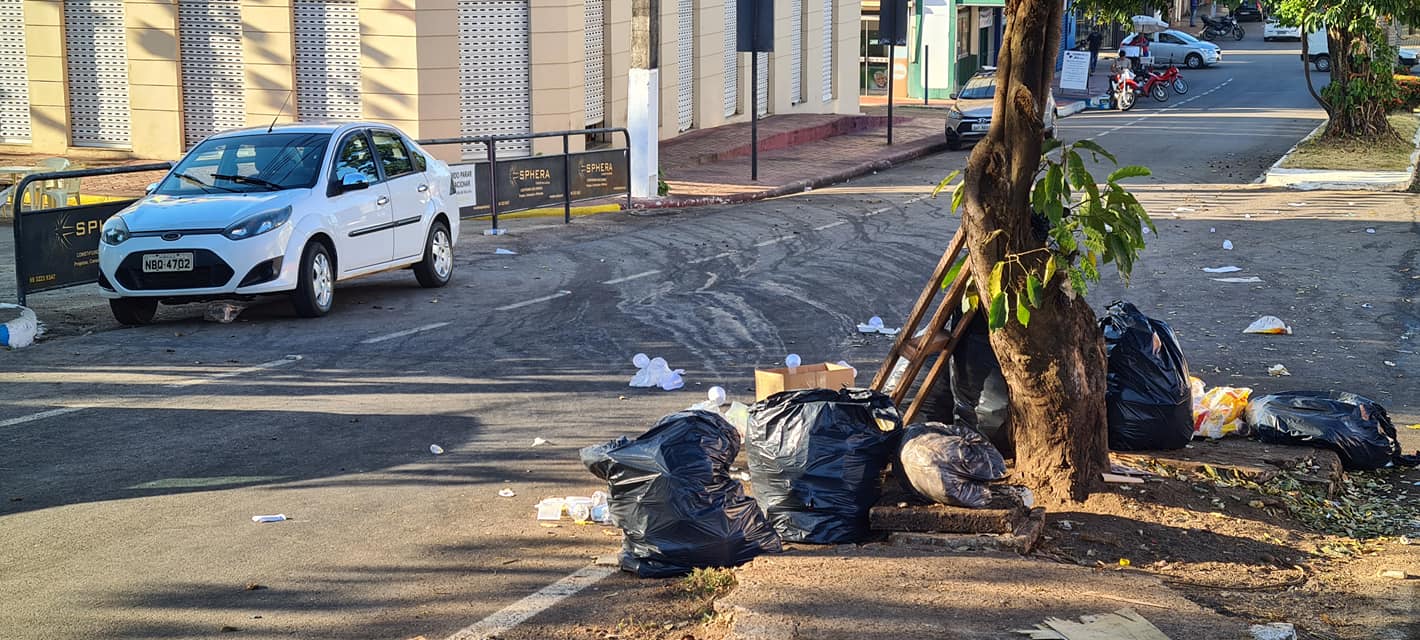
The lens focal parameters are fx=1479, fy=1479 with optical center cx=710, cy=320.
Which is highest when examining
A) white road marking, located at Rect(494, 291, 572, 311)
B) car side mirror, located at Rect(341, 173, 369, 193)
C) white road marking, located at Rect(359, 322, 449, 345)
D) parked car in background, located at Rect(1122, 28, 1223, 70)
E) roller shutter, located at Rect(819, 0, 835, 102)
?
parked car in background, located at Rect(1122, 28, 1223, 70)

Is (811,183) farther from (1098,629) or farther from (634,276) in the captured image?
(1098,629)

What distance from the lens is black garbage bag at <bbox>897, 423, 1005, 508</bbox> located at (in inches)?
257

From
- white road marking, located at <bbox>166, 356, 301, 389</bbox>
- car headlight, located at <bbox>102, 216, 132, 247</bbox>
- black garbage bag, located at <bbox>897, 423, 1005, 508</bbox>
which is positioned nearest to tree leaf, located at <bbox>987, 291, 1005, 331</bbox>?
black garbage bag, located at <bbox>897, 423, 1005, 508</bbox>

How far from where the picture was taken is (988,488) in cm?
670

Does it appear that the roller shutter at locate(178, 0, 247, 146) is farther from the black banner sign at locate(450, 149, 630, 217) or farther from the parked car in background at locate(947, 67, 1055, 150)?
the parked car in background at locate(947, 67, 1055, 150)

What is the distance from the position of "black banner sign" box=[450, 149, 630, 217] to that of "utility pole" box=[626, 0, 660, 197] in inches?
40.8

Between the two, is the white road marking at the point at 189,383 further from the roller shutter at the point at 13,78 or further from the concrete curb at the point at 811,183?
the roller shutter at the point at 13,78

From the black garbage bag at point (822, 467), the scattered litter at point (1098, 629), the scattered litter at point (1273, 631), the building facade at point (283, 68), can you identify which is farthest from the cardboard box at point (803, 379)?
the building facade at point (283, 68)

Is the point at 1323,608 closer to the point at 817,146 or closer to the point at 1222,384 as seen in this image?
the point at 1222,384

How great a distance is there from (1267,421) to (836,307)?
527 cm

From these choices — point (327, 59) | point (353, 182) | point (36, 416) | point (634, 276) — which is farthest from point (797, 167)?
point (36, 416)

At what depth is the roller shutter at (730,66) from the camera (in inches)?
1209

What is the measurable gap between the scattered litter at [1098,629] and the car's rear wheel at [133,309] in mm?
9257

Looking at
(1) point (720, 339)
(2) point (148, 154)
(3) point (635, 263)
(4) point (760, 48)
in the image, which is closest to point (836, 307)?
(1) point (720, 339)
